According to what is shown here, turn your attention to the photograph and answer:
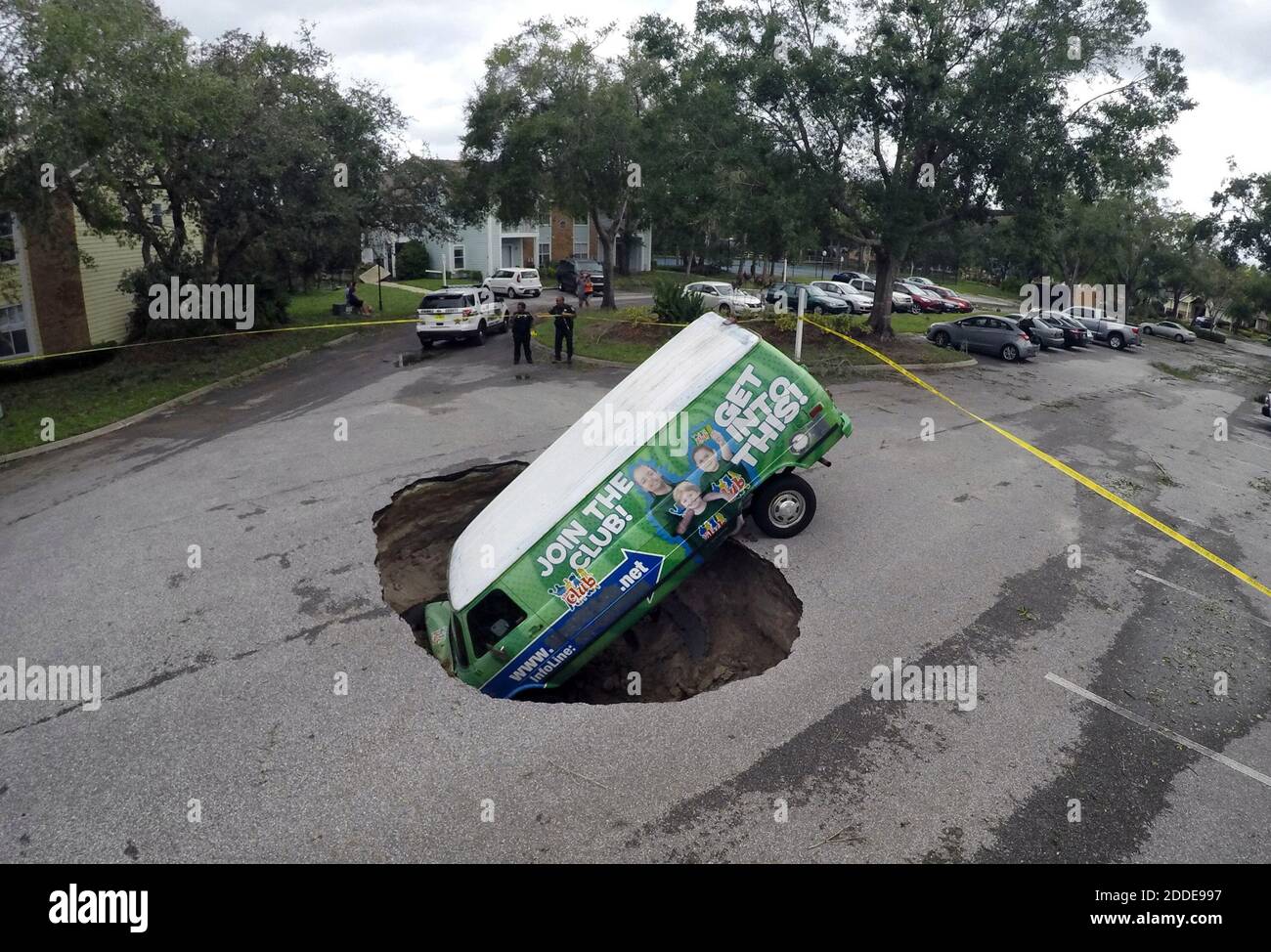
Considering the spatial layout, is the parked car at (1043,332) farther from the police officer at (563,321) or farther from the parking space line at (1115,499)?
the police officer at (563,321)

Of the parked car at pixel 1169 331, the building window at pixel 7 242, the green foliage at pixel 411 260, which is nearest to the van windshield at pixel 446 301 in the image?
the building window at pixel 7 242

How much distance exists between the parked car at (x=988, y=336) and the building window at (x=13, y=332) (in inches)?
1120

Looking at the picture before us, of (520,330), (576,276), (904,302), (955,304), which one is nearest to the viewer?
(520,330)

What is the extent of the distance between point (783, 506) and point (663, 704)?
3748 mm

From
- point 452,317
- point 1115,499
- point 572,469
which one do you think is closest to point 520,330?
point 452,317

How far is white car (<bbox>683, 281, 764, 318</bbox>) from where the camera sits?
2720 cm

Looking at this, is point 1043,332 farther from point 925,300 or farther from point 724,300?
point 724,300

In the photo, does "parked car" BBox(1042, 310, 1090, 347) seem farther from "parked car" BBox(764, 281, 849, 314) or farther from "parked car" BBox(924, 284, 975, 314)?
"parked car" BBox(764, 281, 849, 314)

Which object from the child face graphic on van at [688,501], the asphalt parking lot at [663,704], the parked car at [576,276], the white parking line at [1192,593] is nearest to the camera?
the asphalt parking lot at [663,704]

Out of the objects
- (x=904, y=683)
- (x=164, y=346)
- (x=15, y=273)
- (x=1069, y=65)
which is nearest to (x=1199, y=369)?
(x=1069, y=65)

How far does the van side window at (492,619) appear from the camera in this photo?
269 inches

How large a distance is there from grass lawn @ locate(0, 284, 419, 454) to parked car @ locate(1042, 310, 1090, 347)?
25.7 m

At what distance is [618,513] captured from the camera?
281 inches

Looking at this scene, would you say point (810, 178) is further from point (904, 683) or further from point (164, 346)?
point (164, 346)
